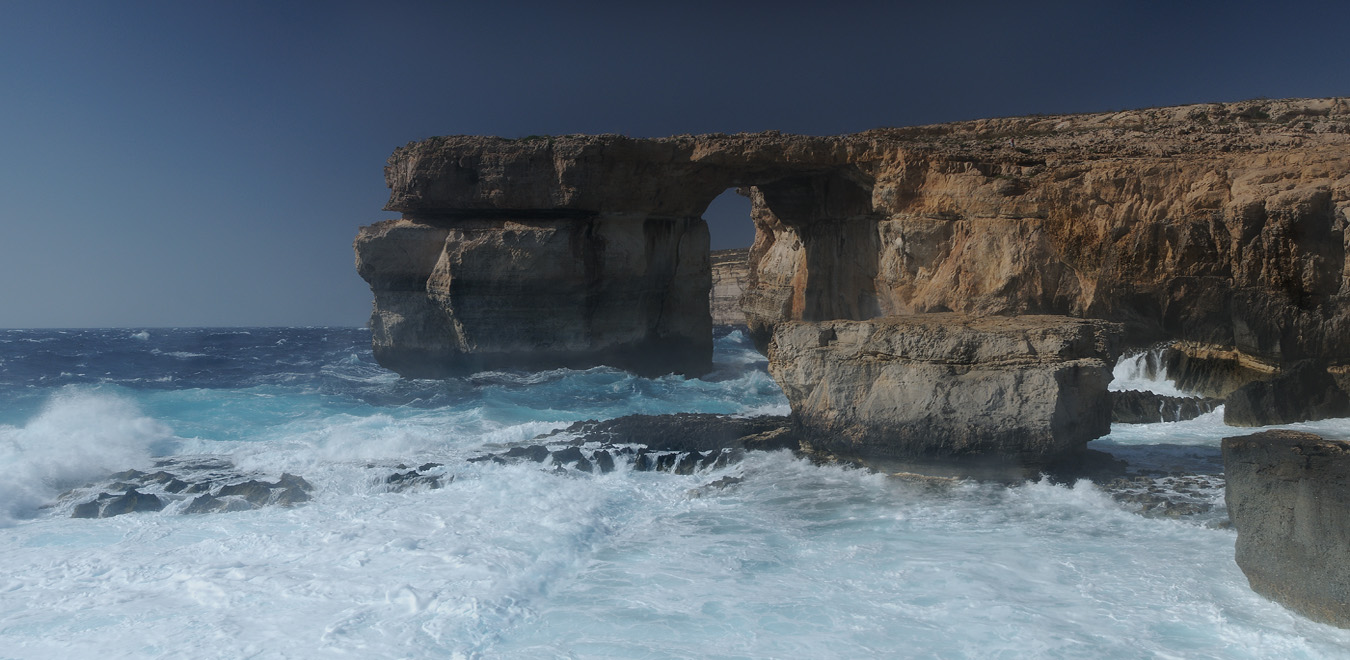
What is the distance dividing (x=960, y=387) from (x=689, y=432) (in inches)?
161

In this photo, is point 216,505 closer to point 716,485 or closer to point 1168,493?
point 716,485

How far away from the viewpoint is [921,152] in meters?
16.1

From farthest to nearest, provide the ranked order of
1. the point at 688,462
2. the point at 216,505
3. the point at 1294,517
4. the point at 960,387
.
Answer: the point at 688,462
the point at 960,387
the point at 216,505
the point at 1294,517

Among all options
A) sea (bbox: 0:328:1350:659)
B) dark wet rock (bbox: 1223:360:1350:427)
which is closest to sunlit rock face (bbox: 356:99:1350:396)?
dark wet rock (bbox: 1223:360:1350:427)

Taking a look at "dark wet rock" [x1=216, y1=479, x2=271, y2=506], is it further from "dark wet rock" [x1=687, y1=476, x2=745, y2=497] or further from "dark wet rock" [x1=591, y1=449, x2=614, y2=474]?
"dark wet rock" [x1=687, y1=476, x2=745, y2=497]

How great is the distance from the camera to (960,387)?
9.22 meters

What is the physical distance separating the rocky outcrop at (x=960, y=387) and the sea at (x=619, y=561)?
0.44m

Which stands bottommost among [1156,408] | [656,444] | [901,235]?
[656,444]

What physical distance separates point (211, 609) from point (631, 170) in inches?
575

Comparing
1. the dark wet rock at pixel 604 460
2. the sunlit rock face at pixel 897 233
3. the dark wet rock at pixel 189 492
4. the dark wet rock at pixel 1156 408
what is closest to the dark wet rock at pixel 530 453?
the dark wet rock at pixel 604 460

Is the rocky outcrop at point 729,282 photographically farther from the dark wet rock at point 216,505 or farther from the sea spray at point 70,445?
the dark wet rock at point 216,505

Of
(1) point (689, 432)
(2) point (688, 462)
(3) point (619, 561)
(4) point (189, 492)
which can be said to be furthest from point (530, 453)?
(3) point (619, 561)

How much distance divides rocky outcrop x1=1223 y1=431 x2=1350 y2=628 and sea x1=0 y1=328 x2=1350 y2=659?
0.60 ft

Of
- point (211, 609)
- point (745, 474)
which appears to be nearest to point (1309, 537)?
point (745, 474)
